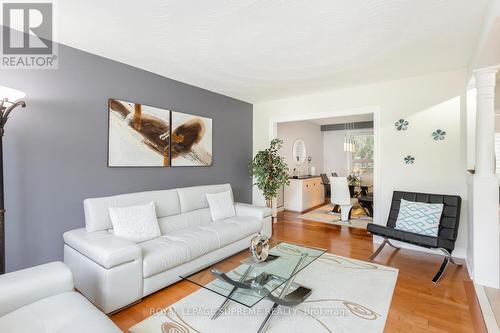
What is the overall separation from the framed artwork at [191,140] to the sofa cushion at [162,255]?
1.54m

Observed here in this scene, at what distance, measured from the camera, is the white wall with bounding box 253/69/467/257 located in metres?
3.35

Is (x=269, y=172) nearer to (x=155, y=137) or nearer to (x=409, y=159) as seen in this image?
(x=155, y=137)

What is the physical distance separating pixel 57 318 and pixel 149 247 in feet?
3.59

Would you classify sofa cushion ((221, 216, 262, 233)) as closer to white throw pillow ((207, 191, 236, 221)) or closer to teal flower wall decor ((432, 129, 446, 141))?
white throw pillow ((207, 191, 236, 221))

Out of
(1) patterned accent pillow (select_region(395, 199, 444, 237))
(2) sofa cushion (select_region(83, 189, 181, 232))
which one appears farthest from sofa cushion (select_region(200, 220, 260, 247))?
(1) patterned accent pillow (select_region(395, 199, 444, 237))

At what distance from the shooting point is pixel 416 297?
7.64 feet

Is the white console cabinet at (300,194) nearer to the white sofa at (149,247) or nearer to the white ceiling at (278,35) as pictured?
the white sofa at (149,247)

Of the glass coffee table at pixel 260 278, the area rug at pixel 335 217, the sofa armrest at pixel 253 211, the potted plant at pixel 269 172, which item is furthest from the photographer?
the area rug at pixel 335 217

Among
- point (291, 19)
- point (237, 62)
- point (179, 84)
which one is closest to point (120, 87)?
point (179, 84)

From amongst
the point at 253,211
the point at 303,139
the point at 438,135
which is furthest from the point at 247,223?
the point at 303,139

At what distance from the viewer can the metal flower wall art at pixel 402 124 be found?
3709mm

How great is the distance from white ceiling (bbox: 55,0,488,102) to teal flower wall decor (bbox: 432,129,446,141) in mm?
846

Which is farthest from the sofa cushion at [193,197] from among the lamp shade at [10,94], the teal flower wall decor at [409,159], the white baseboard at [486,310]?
the white baseboard at [486,310]

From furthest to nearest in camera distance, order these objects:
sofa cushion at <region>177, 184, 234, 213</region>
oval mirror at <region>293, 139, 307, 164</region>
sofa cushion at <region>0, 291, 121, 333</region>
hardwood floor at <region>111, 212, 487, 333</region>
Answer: oval mirror at <region>293, 139, 307, 164</region>
sofa cushion at <region>177, 184, 234, 213</region>
hardwood floor at <region>111, 212, 487, 333</region>
sofa cushion at <region>0, 291, 121, 333</region>
